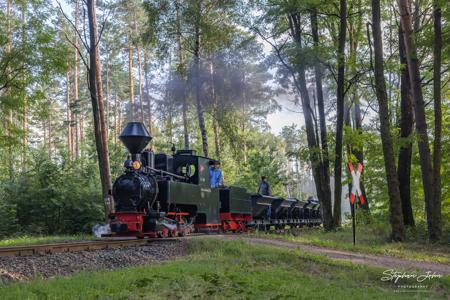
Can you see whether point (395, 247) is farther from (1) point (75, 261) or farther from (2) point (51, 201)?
(2) point (51, 201)

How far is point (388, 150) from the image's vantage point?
1430 centimetres

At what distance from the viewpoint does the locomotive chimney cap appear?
13.0m

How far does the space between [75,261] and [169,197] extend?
17.8 feet

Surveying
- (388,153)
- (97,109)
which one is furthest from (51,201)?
(388,153)

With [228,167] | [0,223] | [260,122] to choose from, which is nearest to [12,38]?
[0,223]

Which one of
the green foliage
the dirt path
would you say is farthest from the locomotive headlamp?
the green foliage

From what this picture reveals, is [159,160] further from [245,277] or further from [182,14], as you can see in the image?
[182,14]

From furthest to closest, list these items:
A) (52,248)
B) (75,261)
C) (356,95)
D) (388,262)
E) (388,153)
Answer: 1. (356,95)
2. (388,153)
3. (388,262)
4. (52,248)
5. (75,261)

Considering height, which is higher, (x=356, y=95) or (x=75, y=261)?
(x=356, y=95)

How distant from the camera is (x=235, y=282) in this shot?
6.55 metres

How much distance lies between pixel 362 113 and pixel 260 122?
55.7 feet

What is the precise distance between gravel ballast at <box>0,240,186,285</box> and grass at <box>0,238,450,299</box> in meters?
0.65

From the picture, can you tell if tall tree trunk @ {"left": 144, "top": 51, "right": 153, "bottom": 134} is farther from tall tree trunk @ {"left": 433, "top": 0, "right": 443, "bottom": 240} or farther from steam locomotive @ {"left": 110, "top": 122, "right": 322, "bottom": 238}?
tall tree trunk @ {"left": 433, "top": 0, "right": 443, "bottom": 240}

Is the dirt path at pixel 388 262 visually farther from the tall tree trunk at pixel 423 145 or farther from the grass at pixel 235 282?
the tall tree trunk at pixel 423 145
